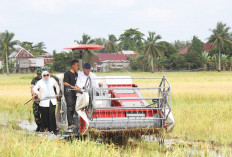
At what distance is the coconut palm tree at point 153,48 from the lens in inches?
3132

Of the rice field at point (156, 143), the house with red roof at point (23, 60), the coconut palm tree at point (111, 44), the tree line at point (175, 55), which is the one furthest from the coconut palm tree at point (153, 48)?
the rice field at point (156, 143)

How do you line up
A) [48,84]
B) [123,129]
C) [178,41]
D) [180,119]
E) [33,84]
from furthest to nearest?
[178,41]
[180,119]
[33,84]
[48,84]
[123,129]

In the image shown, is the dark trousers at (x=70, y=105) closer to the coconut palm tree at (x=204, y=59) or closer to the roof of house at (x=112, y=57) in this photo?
the coconut palm tree at (x=204, y=59)

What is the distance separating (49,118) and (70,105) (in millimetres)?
1205

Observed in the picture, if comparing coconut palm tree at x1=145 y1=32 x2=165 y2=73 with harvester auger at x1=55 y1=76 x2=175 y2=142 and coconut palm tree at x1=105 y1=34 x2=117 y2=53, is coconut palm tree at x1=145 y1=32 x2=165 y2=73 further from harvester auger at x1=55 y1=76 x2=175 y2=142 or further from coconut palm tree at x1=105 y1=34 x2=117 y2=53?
harvester auger at x1=55 y1=76 x2=175 y2=142

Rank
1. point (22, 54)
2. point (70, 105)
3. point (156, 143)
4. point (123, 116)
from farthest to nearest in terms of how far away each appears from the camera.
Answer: point (22, 54) < point (70, 105) < point (156, 143) < point (123, 116)

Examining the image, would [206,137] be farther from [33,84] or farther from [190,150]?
[33,84]

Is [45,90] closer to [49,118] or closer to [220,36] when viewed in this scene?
[49,118]

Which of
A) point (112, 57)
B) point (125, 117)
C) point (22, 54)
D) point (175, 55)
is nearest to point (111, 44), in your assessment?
point (112, 57)

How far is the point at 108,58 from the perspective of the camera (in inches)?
4021

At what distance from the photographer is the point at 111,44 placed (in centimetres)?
12781

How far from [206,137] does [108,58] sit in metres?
92.8

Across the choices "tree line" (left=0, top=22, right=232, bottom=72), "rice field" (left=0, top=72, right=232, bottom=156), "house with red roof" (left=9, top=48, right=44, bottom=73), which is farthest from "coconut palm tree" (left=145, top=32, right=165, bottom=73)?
"rice field" (left=0, top=72, right=232, bottom=156)

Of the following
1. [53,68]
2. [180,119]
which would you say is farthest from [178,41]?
[180,119]
